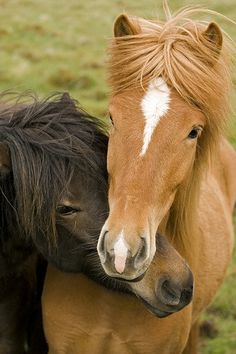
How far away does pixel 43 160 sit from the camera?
4.05 metres

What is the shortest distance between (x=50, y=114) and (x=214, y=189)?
1.74 metres

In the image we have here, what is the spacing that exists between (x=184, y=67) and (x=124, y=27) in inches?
17.0

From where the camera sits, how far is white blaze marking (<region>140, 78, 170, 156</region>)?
3629mm

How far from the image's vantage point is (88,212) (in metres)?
3.96

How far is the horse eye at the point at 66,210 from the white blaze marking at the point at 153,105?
1.95 feet

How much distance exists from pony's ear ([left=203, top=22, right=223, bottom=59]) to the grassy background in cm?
319

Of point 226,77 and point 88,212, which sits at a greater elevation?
point 226,77

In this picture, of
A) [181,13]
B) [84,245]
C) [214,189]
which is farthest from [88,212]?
[214,189]

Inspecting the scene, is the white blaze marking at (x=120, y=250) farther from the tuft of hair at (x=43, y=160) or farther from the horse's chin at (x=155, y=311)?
the tuft of hair at (x=43, y=160)

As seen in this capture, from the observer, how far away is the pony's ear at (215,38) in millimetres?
3863

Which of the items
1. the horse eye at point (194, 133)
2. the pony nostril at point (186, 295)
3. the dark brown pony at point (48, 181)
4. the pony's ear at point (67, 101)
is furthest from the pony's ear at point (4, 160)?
the pony nostril at point (186, 295)

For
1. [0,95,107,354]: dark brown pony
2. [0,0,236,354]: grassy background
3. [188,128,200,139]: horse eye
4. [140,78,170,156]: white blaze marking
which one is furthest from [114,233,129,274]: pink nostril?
[0,0,236,354]: grassy background

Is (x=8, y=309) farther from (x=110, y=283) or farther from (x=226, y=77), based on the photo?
(x=226, y=77)

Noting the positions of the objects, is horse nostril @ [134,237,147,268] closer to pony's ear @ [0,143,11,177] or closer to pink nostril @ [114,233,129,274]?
pink nostril @ [114,233,129,274]
